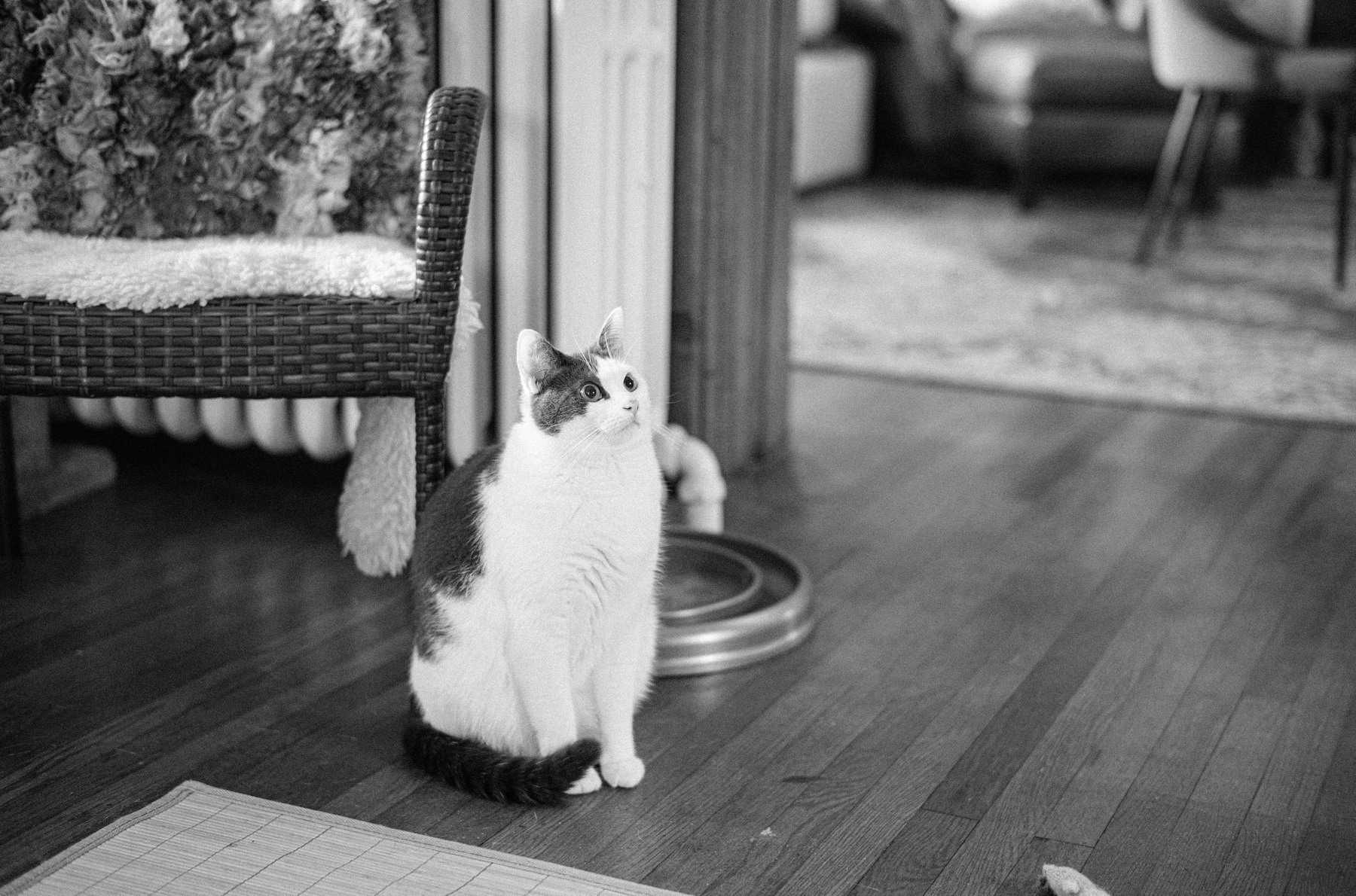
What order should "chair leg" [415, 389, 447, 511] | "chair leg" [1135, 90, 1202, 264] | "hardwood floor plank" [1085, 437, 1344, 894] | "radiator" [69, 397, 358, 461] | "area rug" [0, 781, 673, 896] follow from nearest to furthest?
"area rug" [0, 781, 673, 896] < "hardwood floor plank" [1085, 437, 1344, 894] < "chair leg" [415, 389, 447, 511] < "radiator" [69, 397, 358, 461] < "chair leg" [1135, 90, 1202, 264]

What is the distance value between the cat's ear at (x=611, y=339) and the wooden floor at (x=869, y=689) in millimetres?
442

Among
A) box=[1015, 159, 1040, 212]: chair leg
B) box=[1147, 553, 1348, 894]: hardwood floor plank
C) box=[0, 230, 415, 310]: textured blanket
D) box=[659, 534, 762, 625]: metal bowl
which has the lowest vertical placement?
box=[1147, 553, 1348, 894]: hardwood floor plank

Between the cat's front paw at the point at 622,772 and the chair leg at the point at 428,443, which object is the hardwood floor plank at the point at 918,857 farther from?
the chair leg at the point at 428,443

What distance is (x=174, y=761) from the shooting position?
1591 mm

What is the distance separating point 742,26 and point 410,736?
1.34 metres

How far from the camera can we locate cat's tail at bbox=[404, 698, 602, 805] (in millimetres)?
1471

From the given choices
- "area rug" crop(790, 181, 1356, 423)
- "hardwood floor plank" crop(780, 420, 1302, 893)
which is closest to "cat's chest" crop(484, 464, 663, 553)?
"hardwood floor plank" crop(780, 420, 1302, 893)

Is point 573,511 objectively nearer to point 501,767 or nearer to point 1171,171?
point 501,767

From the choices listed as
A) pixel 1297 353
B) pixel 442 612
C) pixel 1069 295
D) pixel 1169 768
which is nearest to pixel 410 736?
pixel 442 612

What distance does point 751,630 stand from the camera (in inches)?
73.9

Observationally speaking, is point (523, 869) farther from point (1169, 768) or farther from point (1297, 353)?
point (1297, 353)

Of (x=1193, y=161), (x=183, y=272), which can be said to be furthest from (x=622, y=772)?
(x=1193, y=161)

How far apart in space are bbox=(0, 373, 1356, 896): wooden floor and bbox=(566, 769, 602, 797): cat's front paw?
0.01 m

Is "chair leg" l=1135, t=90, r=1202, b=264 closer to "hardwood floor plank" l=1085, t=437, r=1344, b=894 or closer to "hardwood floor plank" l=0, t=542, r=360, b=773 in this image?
"hardwood floor plank" l=1085, t=437, r=1344, b=894
